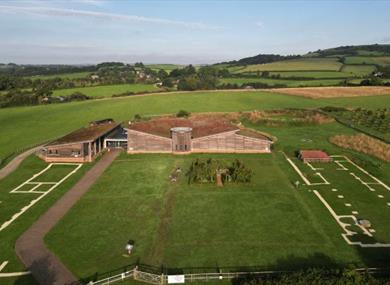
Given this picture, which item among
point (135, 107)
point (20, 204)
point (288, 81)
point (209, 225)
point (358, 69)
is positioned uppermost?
point (358, 69)

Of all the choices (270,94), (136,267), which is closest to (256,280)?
(136,267)

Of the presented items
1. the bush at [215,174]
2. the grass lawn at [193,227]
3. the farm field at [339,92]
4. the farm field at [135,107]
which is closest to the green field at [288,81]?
the farm field at [339,92]

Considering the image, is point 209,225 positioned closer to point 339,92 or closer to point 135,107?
point 135,107

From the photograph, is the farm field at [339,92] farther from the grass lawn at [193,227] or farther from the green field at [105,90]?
the grass lawn at [193,227]

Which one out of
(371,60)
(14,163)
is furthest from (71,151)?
(371,60)

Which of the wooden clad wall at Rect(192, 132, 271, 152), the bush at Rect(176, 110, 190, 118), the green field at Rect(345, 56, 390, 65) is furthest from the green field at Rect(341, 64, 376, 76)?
the wooden clad wall at Rect(192, 132, 271, 152)

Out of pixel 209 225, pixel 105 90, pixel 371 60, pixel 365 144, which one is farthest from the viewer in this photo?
pixel 371 60
